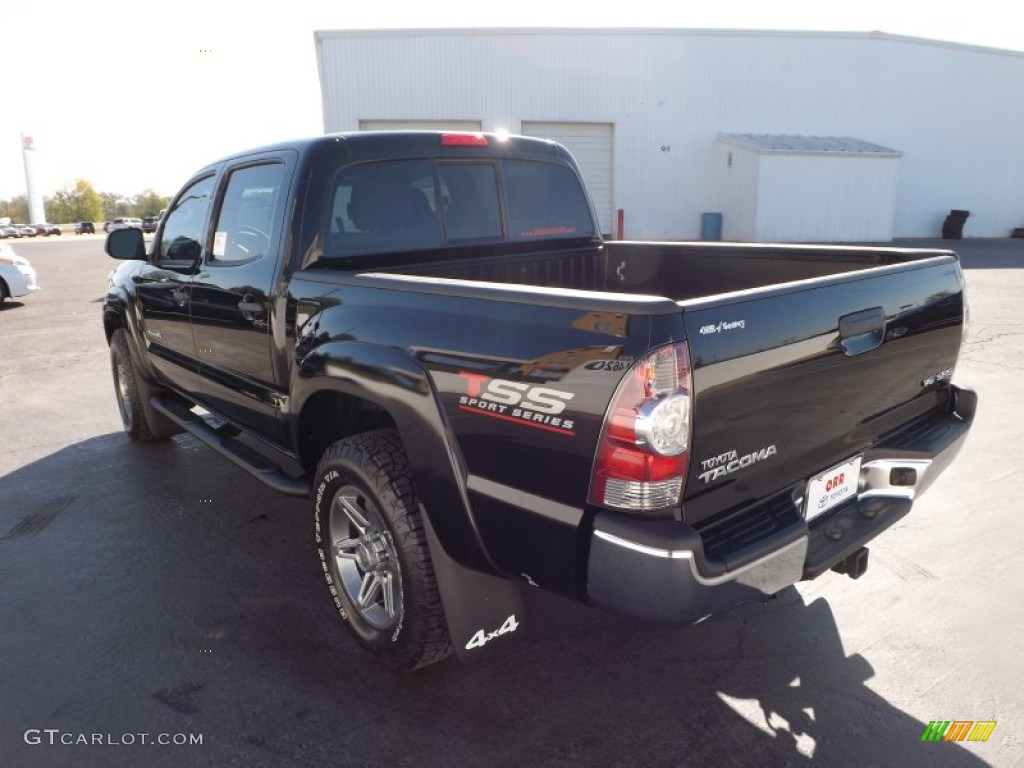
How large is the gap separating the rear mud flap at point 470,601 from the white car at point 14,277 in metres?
14.2

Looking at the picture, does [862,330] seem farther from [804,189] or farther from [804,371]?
[804,189]

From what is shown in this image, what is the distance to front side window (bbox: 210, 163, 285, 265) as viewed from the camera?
3.46 meters

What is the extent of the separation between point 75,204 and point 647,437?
156 metres

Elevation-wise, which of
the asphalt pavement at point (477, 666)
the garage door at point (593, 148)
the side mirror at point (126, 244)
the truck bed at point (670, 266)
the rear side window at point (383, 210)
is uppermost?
the garage door at point (593, 148)

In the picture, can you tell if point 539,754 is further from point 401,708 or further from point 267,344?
point 267,344

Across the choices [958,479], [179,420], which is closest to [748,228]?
[958,479]

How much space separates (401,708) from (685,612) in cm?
118

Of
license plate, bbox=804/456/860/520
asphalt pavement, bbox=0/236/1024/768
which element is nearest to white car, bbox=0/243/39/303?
asphalt pavement, bbox=0/236/1024/768

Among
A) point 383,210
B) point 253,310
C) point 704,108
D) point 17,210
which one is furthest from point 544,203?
point 17,210

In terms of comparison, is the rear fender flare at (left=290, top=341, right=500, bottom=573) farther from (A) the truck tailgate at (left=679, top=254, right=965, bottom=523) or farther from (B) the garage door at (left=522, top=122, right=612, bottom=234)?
(B) the garage door at (left=522, top=122, right=612, bottom=234)

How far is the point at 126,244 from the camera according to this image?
4.66m

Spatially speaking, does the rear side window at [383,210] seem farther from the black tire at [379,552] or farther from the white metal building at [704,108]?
the white metal building at [704,108]

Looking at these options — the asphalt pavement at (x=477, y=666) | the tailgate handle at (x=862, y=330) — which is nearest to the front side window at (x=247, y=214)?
the asphalt pavement at (x=477, y=666)

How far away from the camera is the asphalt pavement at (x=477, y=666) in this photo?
8.11 feet
